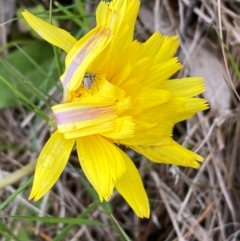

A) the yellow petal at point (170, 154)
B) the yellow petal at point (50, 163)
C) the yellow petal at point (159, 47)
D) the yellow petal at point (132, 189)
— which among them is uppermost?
the yellow petal at point (159, 47)

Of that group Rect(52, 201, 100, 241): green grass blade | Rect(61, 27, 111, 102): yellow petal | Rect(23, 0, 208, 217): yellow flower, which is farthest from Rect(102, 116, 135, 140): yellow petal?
Rect(52, 201, 100, 241): green grass blade

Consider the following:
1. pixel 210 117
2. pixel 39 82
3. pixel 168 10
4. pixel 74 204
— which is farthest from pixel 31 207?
pixel 168 10

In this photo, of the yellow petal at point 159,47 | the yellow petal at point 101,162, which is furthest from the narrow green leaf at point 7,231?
the yellow petal at point 159,47

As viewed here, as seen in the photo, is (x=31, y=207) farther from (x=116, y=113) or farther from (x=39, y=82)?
(x=116, y=113)

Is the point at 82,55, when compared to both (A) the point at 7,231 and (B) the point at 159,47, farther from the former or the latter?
(A) the point at 7,231

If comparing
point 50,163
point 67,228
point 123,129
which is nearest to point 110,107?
point 123,129

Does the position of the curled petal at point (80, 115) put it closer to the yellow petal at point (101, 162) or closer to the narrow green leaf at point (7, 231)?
the yellow petal at point (101, 162)
